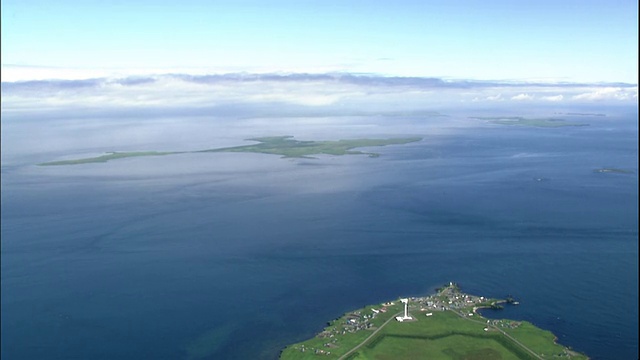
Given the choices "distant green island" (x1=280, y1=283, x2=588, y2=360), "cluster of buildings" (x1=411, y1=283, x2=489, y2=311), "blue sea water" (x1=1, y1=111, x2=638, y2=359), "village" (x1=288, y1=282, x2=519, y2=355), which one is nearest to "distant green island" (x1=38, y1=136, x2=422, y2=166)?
"blue sea water" (x1=1, y1=111, x2=638, y2=359)

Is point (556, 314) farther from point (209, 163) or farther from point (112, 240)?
point (209, 163)

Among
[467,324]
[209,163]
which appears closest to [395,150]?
[209,163]

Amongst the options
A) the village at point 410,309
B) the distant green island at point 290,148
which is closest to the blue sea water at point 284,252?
the village at point 410,309

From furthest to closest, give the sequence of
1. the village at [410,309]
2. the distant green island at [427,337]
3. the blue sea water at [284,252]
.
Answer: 1. the blue sea water at [284,252]
2. the village at [410,309]
3. the distant green island at [427,337]

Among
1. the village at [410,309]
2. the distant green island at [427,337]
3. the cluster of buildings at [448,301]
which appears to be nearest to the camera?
the distant green island at [427,337]

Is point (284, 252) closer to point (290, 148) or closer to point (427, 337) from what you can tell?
point (427, 337)

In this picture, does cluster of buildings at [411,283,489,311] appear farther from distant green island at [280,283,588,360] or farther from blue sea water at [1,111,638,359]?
blue sea water at [1,111,638,359]

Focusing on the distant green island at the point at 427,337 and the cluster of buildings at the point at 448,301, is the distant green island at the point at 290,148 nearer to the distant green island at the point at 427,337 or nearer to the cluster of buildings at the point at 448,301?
the cluster of buildings at the point at 448,301
